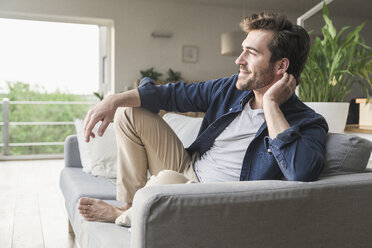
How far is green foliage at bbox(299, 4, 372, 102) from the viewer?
7.33 ft

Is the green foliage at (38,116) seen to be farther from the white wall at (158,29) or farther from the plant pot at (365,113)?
the plant pot at (365,113)

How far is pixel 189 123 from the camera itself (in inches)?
97.0

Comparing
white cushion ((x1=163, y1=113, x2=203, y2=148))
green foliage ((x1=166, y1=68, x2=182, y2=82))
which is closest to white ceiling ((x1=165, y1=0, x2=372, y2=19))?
green foliage ((x1=166, y1=68, x2=182, y2=82))

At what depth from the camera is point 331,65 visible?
226 cm

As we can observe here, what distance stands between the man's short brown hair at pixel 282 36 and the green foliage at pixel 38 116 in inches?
202

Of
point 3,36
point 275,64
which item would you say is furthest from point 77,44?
point 275,64

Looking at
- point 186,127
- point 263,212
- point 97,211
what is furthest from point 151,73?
point 263,212

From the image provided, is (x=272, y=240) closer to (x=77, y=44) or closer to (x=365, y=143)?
(x=365, y=143)

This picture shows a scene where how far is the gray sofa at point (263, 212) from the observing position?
95 centimetres

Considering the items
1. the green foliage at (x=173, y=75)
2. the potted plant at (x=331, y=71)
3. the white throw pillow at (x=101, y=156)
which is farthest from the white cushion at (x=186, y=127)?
the green foliage at (x=173, y=75)

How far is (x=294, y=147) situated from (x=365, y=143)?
264mm

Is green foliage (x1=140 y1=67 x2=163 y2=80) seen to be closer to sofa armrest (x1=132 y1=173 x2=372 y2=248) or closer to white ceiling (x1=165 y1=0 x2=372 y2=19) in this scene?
white ceiling (x1=165 y1=0 x2=372 y2=19)

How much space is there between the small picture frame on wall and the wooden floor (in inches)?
116

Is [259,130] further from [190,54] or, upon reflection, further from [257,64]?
[190,54]
